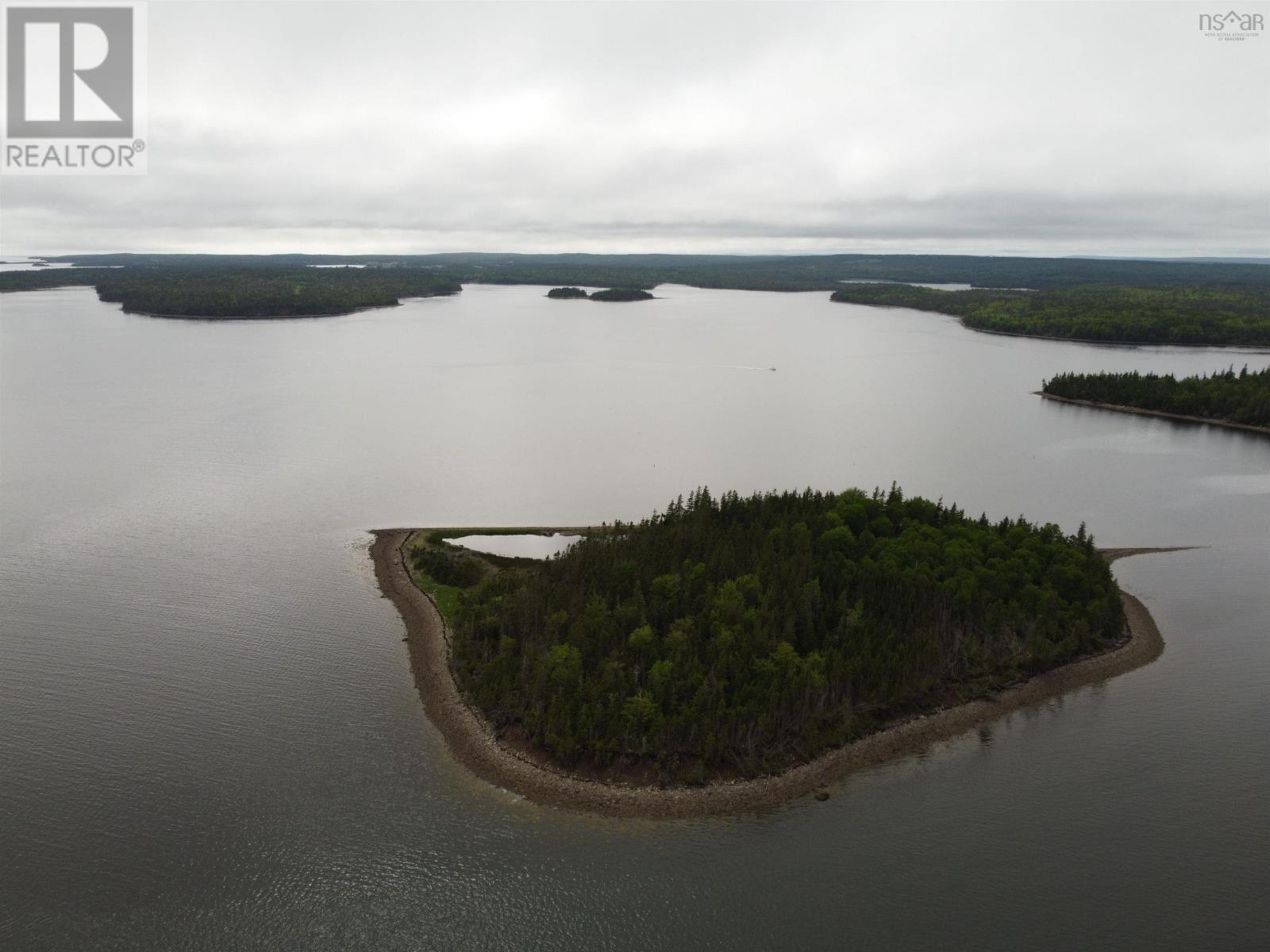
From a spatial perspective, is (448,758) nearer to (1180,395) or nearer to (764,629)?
(764,629)

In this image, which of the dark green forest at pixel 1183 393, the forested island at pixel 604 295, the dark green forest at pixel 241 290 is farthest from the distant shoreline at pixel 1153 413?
the forested island at pixel 604 295

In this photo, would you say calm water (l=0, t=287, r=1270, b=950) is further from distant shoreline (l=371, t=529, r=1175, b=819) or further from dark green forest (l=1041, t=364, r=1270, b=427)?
dark green forest (l=1041, t=364, r=1270, b=427)

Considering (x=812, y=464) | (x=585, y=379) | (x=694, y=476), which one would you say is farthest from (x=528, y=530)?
(x=585, y=379)

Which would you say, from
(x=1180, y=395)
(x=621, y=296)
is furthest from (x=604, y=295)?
(x=1180, y=395)

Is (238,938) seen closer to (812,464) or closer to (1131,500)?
(812,464)

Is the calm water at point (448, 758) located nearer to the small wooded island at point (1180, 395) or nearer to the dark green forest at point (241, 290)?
the small wooded island at point (1180, 395)

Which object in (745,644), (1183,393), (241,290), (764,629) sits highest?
(241,290)

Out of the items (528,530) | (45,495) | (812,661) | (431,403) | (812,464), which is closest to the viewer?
(812,661)
